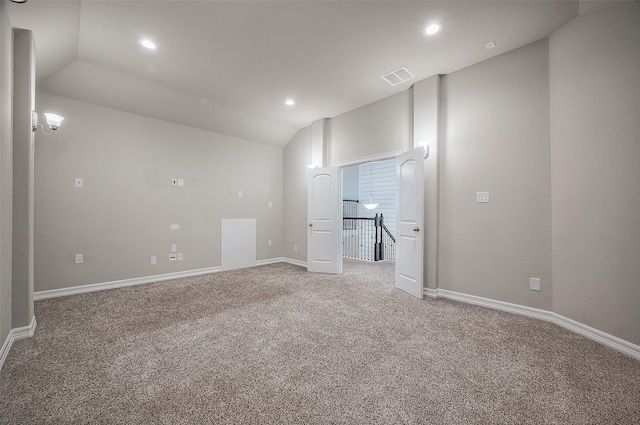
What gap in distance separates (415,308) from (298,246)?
10.2 feet

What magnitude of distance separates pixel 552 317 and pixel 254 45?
4.34 metres

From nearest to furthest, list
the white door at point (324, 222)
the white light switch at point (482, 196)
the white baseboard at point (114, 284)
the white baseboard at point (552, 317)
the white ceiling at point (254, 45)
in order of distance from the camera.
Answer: the white baseboard at point (552, 317) < the white ceiling at point (254, 45) < the white light switch at point (482, 196) < the white baseboard at point (114, 284) < the white door at point (324, 222)

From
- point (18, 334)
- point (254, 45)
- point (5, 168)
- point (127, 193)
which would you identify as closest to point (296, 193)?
point (127, 193)

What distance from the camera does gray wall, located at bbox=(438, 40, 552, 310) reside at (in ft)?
9.13

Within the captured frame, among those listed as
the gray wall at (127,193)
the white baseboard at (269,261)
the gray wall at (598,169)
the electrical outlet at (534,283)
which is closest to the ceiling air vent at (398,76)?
the gray wall at (598,169)

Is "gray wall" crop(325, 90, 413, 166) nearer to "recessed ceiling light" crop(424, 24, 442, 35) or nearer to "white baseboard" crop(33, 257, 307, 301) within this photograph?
"recessed ceiling light" crop(424, 24, 442, 35)

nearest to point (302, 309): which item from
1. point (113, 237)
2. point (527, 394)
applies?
point (527, 394)

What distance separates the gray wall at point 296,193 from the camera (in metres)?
5.57

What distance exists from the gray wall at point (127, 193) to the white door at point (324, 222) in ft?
4.61

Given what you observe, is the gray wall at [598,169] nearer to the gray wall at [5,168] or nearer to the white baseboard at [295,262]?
the white baseboard at [295,262]

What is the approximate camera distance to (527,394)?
1594mm

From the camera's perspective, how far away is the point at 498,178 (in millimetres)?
3049

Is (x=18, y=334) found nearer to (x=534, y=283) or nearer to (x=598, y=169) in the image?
(x=534, y=283)

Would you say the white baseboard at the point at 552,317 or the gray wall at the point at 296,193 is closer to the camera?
the white baseboard at the point at 552,317
